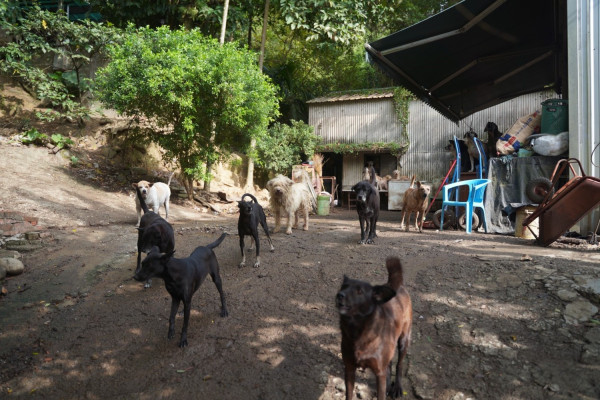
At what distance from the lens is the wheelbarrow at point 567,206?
18.2 feet

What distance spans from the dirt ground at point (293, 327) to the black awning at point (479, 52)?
4.39 m

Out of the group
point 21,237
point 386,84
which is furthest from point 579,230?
point 386,84

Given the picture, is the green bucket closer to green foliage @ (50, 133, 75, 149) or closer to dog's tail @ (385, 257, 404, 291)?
green foliage @ (50, 133, 75, 149)

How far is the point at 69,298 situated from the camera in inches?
199

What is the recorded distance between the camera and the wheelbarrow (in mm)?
5539

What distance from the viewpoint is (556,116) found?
8.42 meters

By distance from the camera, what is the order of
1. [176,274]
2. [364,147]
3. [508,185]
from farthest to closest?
[364,147] < [508,185] < [176,274]

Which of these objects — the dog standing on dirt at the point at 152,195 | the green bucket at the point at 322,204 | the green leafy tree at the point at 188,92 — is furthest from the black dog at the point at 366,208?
the green bucket at the point at 322,204

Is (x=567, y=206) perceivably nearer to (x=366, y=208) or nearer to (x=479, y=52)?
(x=366, y=208)

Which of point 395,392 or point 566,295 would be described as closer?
point 395,392

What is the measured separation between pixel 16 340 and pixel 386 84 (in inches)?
1007

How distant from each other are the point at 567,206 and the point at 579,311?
2.64 m

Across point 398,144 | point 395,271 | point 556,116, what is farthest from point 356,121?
point 395,271

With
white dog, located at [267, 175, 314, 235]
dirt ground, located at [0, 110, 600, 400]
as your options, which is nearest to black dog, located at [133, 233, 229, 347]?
dirt ground, located at [0, 110, 600, 400]
